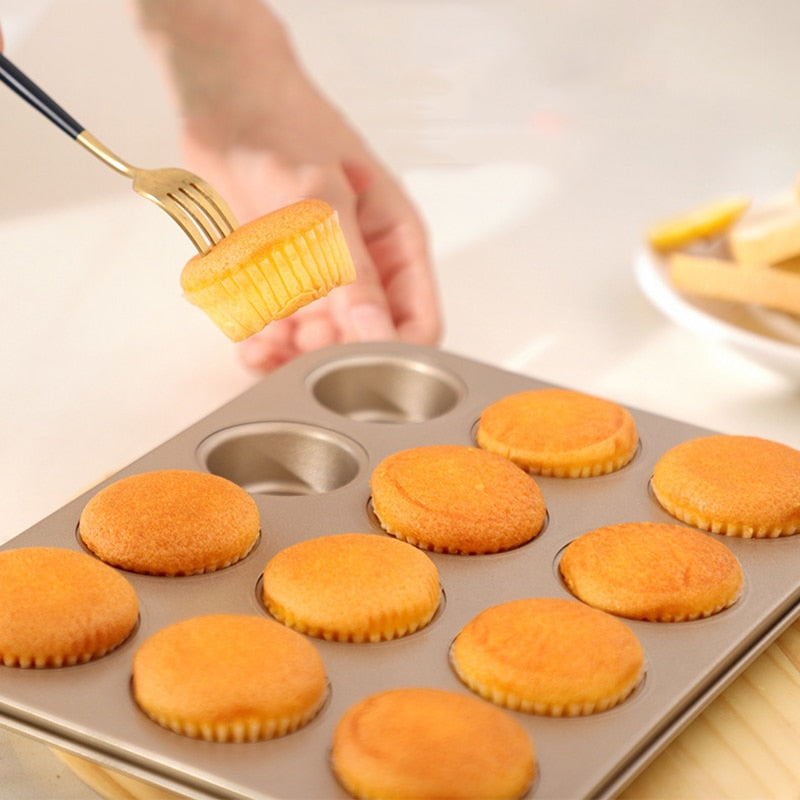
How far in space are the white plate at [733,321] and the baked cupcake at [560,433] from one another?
40 cm

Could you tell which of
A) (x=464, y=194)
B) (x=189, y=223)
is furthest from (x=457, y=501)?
(x=464, y=194)

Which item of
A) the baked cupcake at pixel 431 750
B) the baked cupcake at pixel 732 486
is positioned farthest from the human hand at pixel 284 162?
the baked cupcake at pixel 431 750

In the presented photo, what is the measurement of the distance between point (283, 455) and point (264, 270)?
1.45 ft

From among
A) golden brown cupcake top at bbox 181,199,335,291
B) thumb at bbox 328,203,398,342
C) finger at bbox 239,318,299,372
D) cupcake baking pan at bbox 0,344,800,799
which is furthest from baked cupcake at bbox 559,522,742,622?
finger at bbox 239,318,299,372

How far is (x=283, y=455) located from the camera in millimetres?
1849

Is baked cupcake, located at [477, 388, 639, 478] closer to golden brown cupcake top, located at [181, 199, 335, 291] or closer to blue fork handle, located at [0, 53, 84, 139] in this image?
golden brown cupcake top, located at [181, 199, 335, 291]

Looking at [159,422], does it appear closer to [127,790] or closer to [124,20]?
[124,20]

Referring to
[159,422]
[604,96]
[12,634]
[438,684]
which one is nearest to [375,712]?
[438,684]

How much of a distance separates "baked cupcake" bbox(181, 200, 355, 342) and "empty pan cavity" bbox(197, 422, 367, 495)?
0.31 metres

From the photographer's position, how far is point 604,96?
139 inches

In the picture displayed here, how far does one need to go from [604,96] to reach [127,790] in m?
2.66

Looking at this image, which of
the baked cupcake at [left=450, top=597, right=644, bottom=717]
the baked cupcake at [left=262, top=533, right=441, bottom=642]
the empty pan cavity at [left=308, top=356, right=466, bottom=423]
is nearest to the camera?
the baked cupcake at [left=450, top=597, right=644, bottom=717]

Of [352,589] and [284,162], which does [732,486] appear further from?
[284,162]

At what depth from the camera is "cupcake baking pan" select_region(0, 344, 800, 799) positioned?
1190 mm
